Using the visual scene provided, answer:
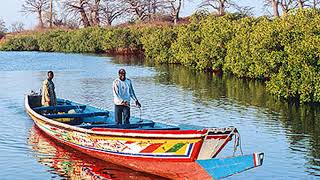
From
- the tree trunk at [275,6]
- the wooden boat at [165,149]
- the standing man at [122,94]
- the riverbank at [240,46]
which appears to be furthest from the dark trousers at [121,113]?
the tree trunk at [275,6]

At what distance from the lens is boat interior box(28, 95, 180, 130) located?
47.8 feet

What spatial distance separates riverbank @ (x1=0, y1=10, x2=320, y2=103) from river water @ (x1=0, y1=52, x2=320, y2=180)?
1.06 m

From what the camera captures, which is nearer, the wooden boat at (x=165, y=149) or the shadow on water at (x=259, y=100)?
the wooden boat at (x=165, y=149)

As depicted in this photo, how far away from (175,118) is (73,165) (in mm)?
7398

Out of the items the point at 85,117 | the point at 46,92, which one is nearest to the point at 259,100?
the point at 85,117

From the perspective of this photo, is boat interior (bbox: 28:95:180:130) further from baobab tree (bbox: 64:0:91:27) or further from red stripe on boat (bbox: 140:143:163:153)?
baobab tree (bbox: 64:0:91:27)

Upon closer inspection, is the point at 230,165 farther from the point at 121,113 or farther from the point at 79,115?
the point at 79,115

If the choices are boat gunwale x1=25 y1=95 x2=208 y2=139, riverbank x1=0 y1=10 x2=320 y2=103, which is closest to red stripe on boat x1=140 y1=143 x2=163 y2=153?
boat gunwale x1=25 y1=95 x2=208 y2=139

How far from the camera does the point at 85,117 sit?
1756 centimetres

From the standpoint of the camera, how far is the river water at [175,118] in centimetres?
1366

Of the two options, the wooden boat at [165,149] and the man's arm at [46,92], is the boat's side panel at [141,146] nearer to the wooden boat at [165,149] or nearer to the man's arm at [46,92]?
the wooden boat at [165,149]

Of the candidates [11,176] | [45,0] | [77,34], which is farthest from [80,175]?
[45,0]

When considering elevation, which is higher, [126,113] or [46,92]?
[46,92]

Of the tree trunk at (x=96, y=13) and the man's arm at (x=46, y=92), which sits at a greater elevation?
the tree trunk at (x=96, y=13)
